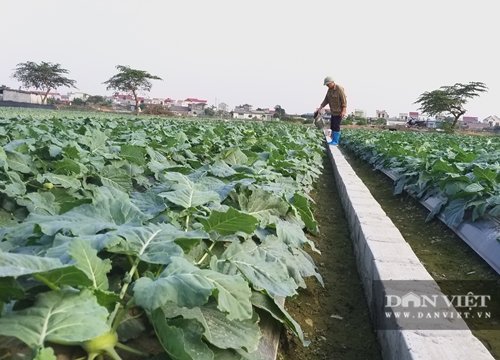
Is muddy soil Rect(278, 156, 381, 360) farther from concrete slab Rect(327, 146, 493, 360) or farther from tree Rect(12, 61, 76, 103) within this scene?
tree Rect(12, 61, 76, 103)

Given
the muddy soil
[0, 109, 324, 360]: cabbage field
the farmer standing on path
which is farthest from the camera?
the farmer standing on path

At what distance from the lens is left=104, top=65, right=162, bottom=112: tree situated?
54562 millimetres

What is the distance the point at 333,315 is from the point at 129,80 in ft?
184

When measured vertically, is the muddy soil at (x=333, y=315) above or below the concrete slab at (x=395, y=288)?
below

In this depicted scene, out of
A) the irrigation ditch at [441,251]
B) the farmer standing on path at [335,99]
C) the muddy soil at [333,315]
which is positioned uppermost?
the farmer standing on path at [335,99]

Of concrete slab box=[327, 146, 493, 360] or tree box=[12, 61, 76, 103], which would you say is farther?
tree box=[12, 61, 76, 103]

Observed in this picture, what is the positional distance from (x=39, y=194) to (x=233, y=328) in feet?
4.97

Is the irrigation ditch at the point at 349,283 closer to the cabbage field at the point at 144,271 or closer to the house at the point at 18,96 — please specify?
the cabbage field at the point at 144,271

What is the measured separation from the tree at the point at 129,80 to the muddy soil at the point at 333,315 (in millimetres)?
54096

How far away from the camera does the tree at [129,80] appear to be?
179 ft

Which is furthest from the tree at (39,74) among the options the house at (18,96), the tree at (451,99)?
the tree at (451,99)

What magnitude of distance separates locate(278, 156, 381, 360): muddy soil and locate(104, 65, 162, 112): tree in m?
54.1

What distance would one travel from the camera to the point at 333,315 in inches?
95.7

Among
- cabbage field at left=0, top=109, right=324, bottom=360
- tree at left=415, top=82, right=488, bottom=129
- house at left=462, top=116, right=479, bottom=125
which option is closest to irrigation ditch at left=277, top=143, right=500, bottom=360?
cabbage field at left=0, top=109, right=324, bottom=360
